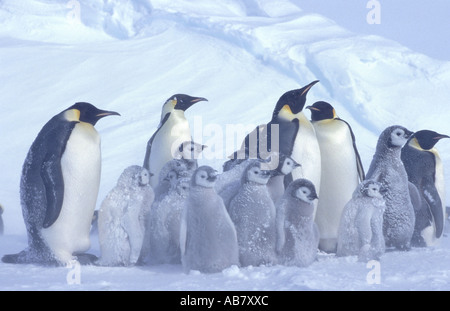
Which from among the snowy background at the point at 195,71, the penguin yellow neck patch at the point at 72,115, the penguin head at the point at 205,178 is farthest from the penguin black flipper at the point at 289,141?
the snowy background at the point at 195,71

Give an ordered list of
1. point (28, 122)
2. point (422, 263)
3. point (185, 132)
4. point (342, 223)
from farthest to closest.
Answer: point (28, 122) < point (185, 132) < point (342, 223) < point (422, 263)

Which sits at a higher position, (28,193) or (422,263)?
(28,193)

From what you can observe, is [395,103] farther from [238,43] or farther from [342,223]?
[342,223]

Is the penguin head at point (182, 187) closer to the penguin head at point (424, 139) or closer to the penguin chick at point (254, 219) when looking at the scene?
the penguin chick at point (254, 219)

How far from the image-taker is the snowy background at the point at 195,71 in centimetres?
1195

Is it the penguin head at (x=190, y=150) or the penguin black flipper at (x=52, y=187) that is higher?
the penguin head at (x=190, y=150)

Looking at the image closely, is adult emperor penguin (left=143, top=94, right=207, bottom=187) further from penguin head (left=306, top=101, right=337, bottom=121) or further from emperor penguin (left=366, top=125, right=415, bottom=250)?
emperor penguin (left=366, top=125, right=415, bottom=250)

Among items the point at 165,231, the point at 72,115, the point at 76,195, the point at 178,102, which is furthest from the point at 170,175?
the point at 178,102

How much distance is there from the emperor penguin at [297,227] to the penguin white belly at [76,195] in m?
1.09

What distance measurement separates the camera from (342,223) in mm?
3449

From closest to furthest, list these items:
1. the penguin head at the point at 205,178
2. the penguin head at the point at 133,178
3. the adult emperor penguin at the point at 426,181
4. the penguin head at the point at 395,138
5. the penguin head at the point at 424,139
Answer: the penguin head at the point at 205,178 < the penguin head at the point at 133,178 < the penguin head at the point at 395,138 < the adult emperor penguin at the point at 426,181 < the penguin head at the point at 424,139

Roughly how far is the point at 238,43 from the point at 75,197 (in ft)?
37.1
